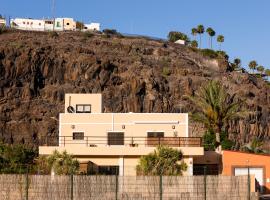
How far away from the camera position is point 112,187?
28656 mm

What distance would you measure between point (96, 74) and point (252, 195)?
313 feet

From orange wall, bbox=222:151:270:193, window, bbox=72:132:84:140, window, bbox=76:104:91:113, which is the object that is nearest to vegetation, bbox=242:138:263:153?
window, bbox=76:104:91:113

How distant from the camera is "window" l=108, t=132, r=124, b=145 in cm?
4738

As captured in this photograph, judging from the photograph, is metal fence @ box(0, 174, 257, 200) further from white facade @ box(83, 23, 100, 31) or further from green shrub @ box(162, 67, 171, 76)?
white facade @ box(83, 23, 100, 31)

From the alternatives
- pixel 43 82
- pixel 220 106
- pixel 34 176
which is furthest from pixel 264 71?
pixel 34 176

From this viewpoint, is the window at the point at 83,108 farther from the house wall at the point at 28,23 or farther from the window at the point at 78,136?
the house wall at the point at 28,23

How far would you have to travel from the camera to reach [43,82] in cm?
12275

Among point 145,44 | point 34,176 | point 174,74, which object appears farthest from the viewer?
point 145,44

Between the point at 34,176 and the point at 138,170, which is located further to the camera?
the point at 138,170

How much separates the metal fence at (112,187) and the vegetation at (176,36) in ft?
474

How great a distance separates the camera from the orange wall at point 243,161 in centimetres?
4522

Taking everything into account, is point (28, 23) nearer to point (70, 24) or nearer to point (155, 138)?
point (70, 24)

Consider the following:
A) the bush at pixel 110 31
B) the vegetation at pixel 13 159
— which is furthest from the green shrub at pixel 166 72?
the vegetation at pixel 13 159

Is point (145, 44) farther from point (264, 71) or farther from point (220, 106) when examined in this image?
point (220, 106)
